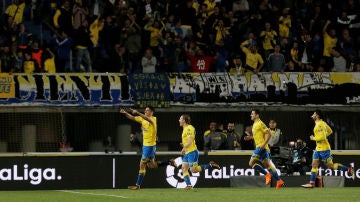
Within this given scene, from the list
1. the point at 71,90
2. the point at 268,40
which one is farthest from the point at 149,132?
the point at 268,40

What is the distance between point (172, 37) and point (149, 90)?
108 inches

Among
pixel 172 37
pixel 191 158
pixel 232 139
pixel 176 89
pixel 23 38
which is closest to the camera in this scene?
pixel 191 158

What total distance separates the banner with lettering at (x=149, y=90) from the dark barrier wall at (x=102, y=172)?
1.95 meters

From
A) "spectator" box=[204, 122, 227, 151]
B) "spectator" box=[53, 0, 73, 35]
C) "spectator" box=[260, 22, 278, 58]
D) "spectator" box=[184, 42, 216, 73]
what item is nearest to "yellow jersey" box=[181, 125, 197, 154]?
"spectator" box=[204, 122, 227, 151]

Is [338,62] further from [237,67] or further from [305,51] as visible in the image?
[237,67]

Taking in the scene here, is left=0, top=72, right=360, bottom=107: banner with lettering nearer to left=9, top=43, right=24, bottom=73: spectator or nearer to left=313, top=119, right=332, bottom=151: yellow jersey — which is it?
left=9, top=43, right=24, bottom=73: spectator

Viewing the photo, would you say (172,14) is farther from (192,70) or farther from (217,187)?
(217,187)

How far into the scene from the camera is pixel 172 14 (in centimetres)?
3359

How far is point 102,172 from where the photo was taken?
28.7 meters

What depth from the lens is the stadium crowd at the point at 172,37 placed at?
3117 centimetres

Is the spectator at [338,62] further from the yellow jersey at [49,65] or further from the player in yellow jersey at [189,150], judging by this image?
the yellow jersey at [49,65]

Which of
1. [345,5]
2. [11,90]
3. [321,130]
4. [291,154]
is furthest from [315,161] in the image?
[345,5]

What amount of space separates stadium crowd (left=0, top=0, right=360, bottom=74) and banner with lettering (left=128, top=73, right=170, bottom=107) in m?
0.96

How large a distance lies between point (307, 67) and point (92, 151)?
757 cm
